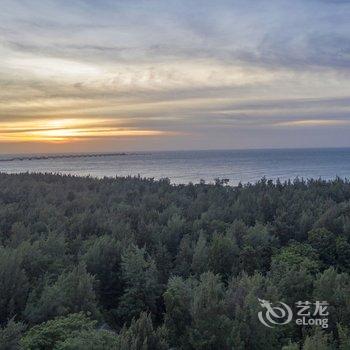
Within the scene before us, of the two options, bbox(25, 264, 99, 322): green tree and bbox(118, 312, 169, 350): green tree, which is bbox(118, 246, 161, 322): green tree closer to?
bbox(25, 264, 99, 322): green tree

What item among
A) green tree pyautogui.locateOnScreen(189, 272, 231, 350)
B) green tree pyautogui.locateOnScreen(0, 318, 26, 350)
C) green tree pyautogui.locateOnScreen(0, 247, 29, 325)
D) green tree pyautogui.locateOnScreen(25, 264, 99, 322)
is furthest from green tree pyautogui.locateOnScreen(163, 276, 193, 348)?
green tree pyautogui.locateOnScreen(0, 247, 29, 325)

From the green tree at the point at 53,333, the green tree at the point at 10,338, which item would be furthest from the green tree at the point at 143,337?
the green tree at the point at 10,338

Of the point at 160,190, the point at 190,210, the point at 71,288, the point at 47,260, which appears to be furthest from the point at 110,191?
the point at 71,288

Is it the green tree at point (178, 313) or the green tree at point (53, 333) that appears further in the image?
the green tree at point (178, 313)

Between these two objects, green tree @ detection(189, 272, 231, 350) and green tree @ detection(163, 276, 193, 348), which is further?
green tree @ detection(163, 276, 193, 348)

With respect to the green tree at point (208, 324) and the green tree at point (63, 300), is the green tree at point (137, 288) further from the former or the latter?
the green tree at point (208, 324)

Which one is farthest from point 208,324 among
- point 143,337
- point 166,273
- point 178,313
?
point 166,273

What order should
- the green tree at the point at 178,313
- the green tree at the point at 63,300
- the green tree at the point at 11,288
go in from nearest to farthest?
the green tree at the point at 178,313 < the green tree at the point at 63,300 < the green tree at the point at 11,288

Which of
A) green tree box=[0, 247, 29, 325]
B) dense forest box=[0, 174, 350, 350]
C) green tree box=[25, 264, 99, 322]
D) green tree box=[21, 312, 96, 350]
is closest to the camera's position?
green tree box=[21, 312, 96, 350]

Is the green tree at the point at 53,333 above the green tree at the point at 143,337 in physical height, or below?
below

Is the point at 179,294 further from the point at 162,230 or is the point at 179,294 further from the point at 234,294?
the point at 162,230
